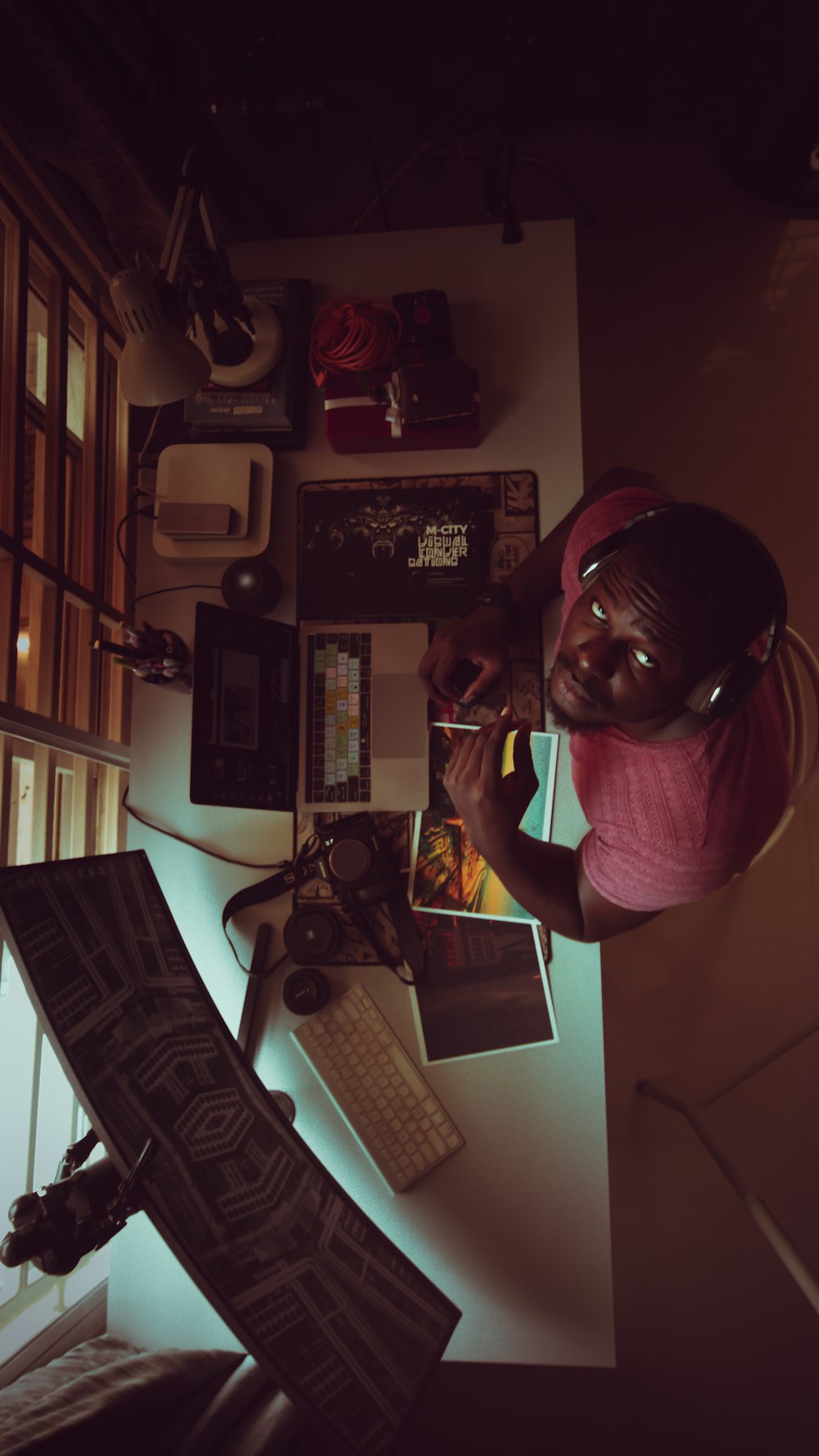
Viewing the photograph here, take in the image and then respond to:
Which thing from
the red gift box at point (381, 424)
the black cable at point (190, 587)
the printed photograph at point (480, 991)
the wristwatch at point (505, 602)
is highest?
the red gift box at point (381, 424)

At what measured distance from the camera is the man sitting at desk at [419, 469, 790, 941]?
93 centimetres

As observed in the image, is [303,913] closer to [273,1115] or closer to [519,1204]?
[273,1115]

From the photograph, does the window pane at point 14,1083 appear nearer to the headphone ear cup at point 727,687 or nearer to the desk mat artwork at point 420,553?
the desk mat artwork at point 420,553

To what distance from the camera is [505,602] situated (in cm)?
Answer: 133

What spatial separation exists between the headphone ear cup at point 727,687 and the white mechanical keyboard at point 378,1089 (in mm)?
760

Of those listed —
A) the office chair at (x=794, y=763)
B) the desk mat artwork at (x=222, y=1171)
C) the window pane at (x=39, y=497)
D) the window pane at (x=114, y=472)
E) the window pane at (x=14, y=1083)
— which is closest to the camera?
the desk mat artwork at (x=222, y=1171)

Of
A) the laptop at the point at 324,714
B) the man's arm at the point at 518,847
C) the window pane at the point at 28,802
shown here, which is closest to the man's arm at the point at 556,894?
the man's arm at the point at 518,847

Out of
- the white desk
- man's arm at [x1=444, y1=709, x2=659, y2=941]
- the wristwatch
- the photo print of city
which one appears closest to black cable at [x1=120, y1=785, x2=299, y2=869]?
the white desk

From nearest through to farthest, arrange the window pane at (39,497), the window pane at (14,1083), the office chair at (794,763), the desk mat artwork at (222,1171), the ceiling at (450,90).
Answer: the desk mat artwork at (222,1171) < the window pane at (14,1083) < the office chair at (794,763) < the window pane at (39,497) < the ceiling at (450,90)

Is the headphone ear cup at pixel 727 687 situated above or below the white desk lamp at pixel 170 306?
below

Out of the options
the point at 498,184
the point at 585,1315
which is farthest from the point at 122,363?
the point at 498,184

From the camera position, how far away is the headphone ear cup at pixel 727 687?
2.97ft

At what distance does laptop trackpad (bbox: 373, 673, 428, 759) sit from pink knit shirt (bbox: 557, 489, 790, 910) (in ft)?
1.06

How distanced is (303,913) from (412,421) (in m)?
0.88
